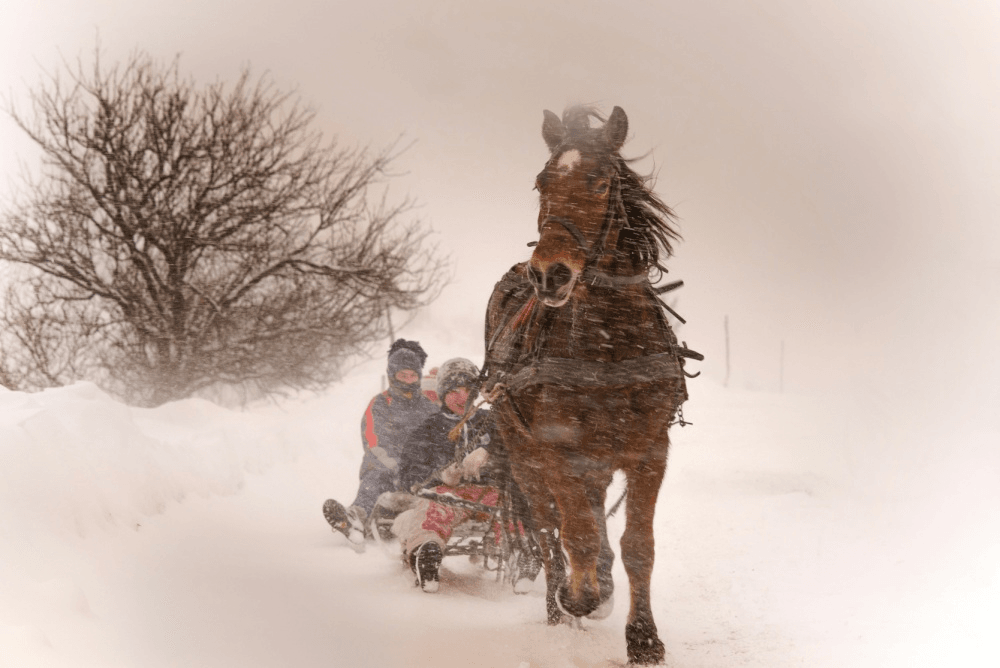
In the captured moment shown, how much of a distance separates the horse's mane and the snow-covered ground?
0.32m

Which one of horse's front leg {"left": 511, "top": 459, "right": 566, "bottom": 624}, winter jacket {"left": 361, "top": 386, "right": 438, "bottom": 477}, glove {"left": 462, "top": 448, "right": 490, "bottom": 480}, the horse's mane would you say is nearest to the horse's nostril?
the horse's mane

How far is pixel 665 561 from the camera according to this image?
1.88m

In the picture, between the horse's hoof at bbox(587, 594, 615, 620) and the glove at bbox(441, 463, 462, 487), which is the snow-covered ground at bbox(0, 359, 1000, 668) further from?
the glove at bbox(441, 463, 462, 487)

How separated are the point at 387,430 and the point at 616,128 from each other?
1442 mm

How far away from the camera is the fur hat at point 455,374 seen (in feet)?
8.35

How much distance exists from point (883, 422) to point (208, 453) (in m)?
1.46

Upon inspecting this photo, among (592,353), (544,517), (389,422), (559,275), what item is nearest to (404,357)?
(592,353)

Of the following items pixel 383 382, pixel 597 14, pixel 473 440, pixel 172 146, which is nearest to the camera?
pixel 597 14

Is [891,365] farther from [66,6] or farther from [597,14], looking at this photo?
[66,6]

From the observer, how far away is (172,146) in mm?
1917

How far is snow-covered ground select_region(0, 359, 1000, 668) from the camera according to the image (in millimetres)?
1794

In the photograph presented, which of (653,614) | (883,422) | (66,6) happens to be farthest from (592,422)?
(66,6)

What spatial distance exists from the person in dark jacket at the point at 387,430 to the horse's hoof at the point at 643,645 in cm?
77

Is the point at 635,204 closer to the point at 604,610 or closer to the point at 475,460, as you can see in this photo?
the point at 604,610
